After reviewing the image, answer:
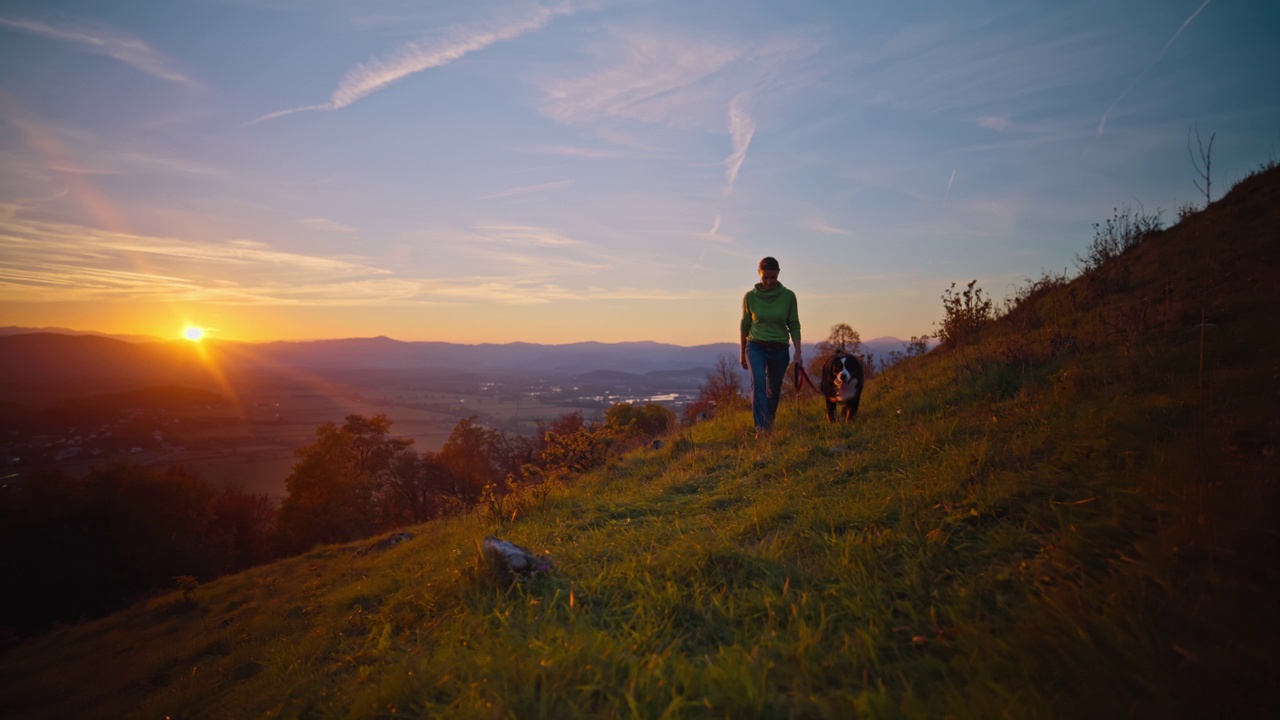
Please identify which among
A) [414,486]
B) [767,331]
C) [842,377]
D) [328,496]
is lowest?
[414,486]

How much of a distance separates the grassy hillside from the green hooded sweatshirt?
1.77 meters

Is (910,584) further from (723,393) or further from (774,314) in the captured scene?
(723,393)

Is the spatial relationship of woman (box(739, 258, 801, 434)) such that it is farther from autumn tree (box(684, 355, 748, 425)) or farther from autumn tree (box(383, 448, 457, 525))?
autumn tree (box(383, 448, 457, 525))

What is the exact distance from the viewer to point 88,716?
5.90 meters

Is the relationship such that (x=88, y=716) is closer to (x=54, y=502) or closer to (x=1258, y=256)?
(x=1258, y=256)

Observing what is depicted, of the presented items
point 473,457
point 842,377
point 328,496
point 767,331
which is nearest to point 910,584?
point 842,377

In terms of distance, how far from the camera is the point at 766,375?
24.6 ft

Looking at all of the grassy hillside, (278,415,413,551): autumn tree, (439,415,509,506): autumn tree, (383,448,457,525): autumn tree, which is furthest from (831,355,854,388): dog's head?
(383,448,457,525): autumn tree

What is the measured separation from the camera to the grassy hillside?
1.70 m

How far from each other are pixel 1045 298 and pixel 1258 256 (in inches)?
172

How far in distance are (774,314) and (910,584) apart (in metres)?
4.96

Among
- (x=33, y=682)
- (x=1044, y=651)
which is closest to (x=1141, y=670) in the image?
(x=1044, y=651)

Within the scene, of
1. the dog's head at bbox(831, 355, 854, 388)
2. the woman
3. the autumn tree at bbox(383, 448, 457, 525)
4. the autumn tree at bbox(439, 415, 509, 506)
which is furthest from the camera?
the autumn tree at bbox(439, 415, 509, 506)

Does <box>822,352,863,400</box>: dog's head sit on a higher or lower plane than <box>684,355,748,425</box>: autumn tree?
higher
